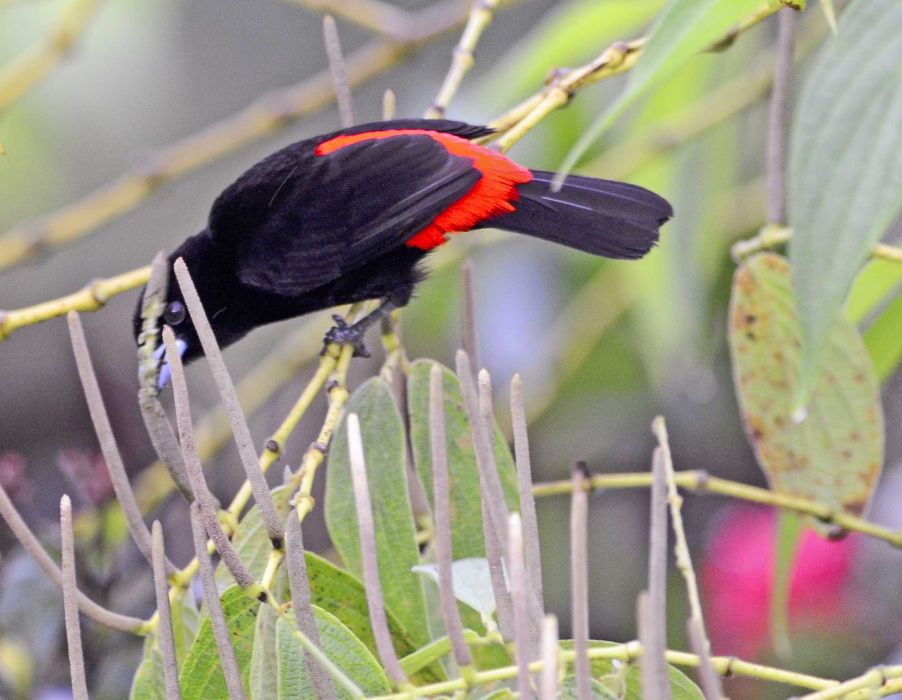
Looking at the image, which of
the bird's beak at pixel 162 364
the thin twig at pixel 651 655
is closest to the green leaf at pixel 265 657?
the thin twig at pixel 651 655

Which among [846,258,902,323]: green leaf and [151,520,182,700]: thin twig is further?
[846,258,902,323]: green leaf

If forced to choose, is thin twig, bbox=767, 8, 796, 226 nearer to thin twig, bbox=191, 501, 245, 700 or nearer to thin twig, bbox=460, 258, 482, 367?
thin twig, bbox=460, 258, 482, 367

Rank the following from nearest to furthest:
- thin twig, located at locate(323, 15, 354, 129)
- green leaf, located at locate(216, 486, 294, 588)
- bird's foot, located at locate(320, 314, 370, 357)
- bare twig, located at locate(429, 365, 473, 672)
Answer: bare twig, located at locate(429, 365, 473, 672) < green leaf, located at locate(216, 486, 294, 588) < thin twig, located at locate(323, 15, 354, 129) < bird's foot, located at locate(320, 314, 370, 357)

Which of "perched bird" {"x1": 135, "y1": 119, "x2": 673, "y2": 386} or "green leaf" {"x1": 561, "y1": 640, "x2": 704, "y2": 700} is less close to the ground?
"perched bird" {"x1": 135, "y1": 119, "x2": 673, "y2": 386}

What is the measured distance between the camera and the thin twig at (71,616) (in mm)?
919

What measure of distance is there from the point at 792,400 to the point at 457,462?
1.45 feet

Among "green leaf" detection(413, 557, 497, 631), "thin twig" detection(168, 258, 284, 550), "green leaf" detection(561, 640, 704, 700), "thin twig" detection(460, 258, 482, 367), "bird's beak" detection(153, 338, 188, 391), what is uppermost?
"bird's beak" detection(153, 338, 188, 391)

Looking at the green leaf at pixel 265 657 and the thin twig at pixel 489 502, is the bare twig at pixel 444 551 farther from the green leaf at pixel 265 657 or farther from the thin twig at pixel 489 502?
the green leaf at pixel 265 657

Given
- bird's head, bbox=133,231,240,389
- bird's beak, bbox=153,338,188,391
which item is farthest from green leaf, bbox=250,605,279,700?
bird's head, bbox=133,231,240,389

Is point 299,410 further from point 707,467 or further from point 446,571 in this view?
point 707,467

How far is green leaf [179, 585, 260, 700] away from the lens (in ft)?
3.45

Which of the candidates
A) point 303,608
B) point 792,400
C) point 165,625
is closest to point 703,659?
point 303,608

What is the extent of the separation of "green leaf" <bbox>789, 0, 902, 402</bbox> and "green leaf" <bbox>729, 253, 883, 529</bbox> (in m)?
0.50

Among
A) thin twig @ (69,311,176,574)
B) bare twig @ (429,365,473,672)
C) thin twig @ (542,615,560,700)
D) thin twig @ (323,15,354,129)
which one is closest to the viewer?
thin twig @ (542,615,560,700)
